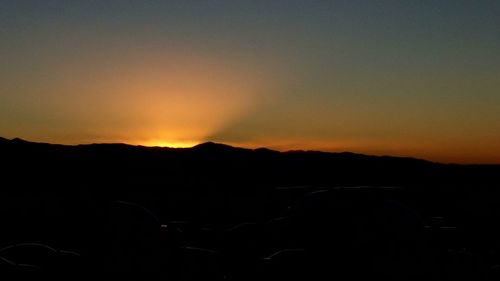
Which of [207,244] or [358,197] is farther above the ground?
[358,197]

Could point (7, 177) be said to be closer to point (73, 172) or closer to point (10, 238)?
point (73, 172)

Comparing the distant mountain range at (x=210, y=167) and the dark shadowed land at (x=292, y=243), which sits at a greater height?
the distant mountain range at (x=210, y=167)

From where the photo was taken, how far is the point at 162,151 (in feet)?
197

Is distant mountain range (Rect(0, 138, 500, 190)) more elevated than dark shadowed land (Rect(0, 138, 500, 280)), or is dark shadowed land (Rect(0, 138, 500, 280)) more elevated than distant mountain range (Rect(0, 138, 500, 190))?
distant mountain range (Rect(0, 138, 500, 190))

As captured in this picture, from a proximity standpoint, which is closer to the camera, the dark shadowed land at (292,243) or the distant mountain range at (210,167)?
the dark shadowed land at (292,243)

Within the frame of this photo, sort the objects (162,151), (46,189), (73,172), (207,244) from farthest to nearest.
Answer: (162,151)
(73,172)
(46,189)
(207,244)

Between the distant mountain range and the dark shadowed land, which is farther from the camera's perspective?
the distant mountain range

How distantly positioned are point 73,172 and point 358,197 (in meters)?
47.7

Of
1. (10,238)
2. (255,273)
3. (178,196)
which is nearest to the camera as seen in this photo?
(255,273)

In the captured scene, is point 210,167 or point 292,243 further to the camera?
point 210,167

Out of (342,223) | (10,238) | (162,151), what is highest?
(162,151)

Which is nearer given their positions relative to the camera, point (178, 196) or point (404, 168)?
point (178, 196)

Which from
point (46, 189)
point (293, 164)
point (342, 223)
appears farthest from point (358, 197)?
point (293, 164)

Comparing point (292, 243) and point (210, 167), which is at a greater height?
point (210, 167)
